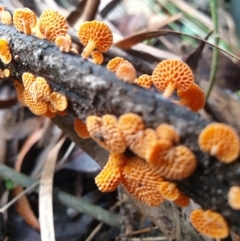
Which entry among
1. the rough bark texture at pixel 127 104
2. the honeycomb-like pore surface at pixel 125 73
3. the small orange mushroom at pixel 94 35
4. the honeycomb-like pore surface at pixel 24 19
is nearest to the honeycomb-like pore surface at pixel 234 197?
the rough bark texture at pixel 127 104

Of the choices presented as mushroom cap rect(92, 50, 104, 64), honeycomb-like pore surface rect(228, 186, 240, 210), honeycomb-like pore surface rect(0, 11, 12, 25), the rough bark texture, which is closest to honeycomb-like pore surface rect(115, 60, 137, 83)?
the rough bark texture

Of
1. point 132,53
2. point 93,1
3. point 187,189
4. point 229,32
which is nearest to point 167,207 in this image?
point 187,189

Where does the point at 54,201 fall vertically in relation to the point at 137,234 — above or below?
below

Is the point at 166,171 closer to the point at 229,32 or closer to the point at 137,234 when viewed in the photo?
the point at 137,234

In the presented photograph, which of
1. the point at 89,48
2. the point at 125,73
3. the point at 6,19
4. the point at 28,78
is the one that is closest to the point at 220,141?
the point at 125,73

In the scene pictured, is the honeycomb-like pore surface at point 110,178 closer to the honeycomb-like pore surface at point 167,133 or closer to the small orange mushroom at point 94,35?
the honeycomb-like pore surface at point 167,133

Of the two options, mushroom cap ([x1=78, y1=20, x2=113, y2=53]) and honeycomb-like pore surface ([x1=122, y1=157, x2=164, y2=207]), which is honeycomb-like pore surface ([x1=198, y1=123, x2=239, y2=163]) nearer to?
honeycomb-like pore surface ([x1=122, y1=157, x2=164, y2=207])
